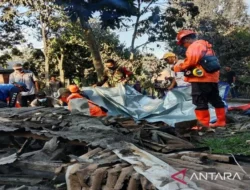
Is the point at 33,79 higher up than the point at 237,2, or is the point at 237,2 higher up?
the point at 237,2

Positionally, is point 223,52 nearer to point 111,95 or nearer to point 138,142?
point 111,95

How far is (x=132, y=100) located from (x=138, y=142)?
13.5ft

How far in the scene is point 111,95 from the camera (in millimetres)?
8344

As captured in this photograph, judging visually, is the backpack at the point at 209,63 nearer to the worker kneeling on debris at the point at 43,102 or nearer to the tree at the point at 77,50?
the worker kneeling on debris at the point at 43,102

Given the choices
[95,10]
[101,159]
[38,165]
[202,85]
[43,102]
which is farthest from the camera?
[95,10]

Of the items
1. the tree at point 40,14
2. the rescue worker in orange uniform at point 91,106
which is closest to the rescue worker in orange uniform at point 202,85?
the rescue worker in orange uniform at point 91,106

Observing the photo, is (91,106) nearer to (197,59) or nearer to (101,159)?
(197,59)

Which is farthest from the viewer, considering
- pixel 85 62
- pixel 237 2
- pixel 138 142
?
pixel 237 2

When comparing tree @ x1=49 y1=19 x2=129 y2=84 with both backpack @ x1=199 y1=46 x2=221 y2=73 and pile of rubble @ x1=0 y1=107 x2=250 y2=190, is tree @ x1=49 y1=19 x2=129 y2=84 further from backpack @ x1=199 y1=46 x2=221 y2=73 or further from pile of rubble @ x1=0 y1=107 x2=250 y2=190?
pile of rubble @ x1=0 y1=107 x2=250 y2=190

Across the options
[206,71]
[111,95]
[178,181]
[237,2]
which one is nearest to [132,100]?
[111,95]

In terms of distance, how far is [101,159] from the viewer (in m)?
3.53

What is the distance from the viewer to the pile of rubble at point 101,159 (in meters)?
3.02

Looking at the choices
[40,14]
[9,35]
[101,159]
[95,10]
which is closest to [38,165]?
[101,159]

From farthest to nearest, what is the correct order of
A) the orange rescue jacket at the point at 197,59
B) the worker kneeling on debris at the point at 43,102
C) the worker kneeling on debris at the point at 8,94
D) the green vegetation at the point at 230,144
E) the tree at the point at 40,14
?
the tree at the point at 40,14
the worker kneeling on debris at the point at 43,102
the worker kneeling on debris at the point at 8,94
the orange rescue jacket at the point at 197,59
the green vegetation at the point at 230,144
